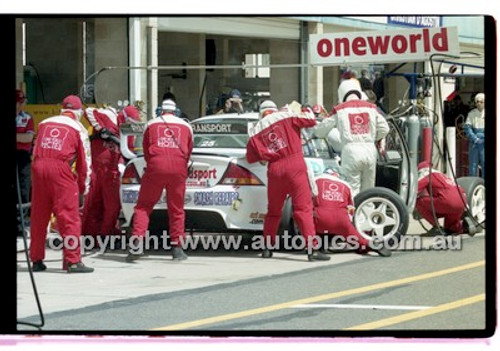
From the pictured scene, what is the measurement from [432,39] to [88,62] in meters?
2.05

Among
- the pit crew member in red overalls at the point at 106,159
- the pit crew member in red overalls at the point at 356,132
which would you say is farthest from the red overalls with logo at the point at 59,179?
the pit crew member in red overalls at the point at 356,132

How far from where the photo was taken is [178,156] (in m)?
10.4

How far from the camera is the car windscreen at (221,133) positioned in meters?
10.2

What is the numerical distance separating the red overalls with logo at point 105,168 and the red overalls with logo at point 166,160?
208mm

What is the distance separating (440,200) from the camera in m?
10.9

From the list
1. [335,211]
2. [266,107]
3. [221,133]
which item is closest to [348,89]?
[266,107]

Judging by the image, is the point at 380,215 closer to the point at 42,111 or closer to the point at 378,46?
the point at 378,46

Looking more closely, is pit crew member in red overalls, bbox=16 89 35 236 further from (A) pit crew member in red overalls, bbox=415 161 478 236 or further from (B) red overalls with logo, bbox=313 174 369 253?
(A) pit crew member in red overalls, bbox=415 161 478 236

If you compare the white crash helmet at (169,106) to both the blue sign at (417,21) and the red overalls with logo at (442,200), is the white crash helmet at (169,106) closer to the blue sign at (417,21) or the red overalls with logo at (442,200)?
the red overalls with logo at (442,200)

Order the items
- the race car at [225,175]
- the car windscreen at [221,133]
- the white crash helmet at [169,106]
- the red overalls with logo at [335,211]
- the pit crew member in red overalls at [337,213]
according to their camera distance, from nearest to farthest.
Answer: the white crash helmet at [169,106]
the pit crew member in red overalls at [337,213]
the red overalls with logo at [335,211]
the race car at [225,175]
the car windscreen at [221,133]

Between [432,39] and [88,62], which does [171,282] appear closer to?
[88,62]

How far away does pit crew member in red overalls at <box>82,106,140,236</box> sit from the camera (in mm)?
9469

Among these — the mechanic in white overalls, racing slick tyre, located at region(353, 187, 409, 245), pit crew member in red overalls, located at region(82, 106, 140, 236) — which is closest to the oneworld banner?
the mechanic in white overalls
